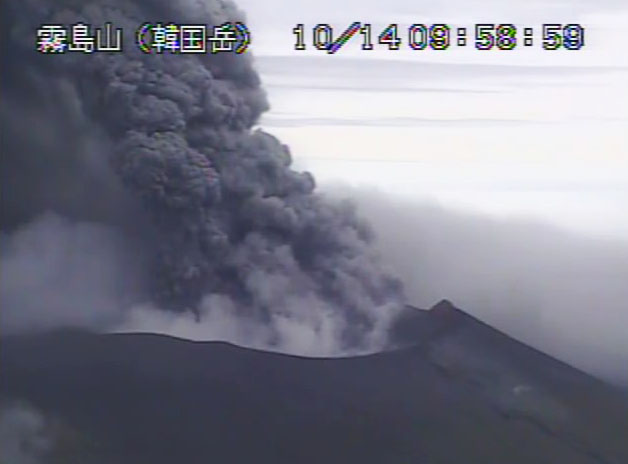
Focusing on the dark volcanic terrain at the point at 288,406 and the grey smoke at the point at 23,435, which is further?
the dark volcanic terrain at the point at 288,406

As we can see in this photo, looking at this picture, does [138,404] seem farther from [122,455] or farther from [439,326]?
[439,326]

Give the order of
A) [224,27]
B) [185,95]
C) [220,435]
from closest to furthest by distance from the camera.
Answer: [224,27], [220,435], [185,95]

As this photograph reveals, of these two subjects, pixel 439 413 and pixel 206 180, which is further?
pixel 206 180

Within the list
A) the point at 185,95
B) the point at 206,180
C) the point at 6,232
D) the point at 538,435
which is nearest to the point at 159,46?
the point at 185,95

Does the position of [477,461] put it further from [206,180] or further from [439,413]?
[206,180]

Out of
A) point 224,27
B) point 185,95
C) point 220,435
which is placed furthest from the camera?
point 185,95

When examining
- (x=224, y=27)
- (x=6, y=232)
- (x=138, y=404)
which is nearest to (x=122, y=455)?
(x=138, y=404)

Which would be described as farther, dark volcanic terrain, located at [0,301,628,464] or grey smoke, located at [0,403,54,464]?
dark volcanic terrain, located at [0,301,628,464]

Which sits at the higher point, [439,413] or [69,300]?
[69,300]

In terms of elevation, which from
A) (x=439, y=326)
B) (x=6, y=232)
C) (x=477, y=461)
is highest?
(x=6, y=232)
